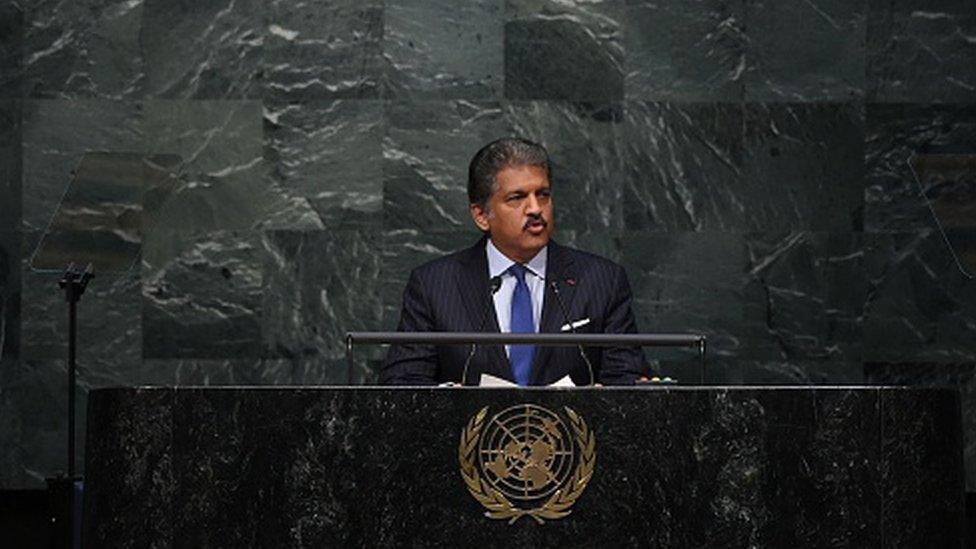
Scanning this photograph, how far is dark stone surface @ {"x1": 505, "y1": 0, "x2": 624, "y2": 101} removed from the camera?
7.62 metres

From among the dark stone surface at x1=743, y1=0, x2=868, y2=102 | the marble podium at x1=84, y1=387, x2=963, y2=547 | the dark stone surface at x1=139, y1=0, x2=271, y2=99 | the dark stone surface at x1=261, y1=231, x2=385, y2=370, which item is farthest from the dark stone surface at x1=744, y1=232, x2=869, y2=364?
the marble podium at x1=84, y1=387, x2=963, y2=547

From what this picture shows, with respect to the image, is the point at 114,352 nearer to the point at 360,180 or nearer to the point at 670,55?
the point at 360,180

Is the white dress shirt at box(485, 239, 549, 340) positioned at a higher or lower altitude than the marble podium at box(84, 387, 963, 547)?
higher

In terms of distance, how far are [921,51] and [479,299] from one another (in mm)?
2450

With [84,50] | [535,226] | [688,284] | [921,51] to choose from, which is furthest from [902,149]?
[84,50]

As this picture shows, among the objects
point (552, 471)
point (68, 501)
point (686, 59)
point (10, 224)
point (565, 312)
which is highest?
point (686, 59)

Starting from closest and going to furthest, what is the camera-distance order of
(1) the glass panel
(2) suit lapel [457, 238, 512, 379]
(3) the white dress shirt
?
(2) suit lapel [457, 238, 512, 379] < (3) the white dress shirt < (1) the glass panel

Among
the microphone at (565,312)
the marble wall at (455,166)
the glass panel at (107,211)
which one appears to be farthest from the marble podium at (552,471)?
the marble wall at (455,166)

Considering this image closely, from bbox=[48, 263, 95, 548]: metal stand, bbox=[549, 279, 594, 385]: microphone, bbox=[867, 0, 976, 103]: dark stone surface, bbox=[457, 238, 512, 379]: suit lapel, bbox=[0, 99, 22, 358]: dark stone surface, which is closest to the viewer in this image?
bbox=[549, 279, 594, 385]: microphone

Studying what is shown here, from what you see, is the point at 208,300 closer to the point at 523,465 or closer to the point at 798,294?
the point at 798,294

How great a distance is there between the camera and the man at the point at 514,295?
5984 mm

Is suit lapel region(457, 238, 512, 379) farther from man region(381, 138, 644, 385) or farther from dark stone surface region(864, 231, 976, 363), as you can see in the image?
dark stone surface region(864, 231, 976, 363)

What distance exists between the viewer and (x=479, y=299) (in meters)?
6.11

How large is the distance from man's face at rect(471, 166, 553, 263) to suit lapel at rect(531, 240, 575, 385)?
8cm
